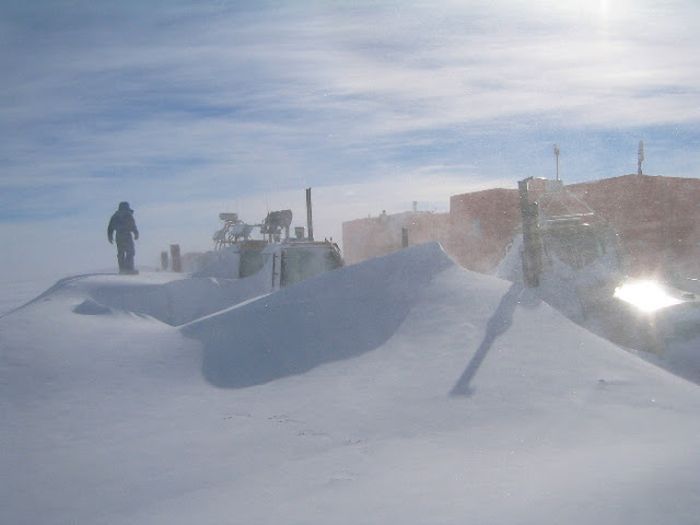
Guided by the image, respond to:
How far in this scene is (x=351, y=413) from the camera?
4.96 meters

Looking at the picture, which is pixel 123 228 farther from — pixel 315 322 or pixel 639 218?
pixel 639 218

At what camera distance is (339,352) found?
6.28m

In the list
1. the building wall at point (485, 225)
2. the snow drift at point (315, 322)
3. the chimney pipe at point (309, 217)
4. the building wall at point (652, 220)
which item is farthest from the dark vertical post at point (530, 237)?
the building wall at point (485, 225)

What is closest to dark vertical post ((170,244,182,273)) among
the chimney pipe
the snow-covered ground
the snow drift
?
the chimney pipe

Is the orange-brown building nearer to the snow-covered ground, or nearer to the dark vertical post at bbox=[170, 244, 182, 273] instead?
the dark vertical post at bbox=[170, 244, 182, 273]

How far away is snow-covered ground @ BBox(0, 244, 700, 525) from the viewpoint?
342 cm

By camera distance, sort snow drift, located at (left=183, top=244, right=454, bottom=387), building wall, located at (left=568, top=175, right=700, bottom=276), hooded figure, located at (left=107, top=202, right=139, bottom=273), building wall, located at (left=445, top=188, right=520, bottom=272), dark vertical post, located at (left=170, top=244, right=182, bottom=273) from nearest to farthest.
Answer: snow drift, located at (left=183, top=244, right=454, bottom=387) → hooded figure, located at (left=107, top=202, right=139, bottom=273) → building wall, located at (left=568, top=175, right=700, bottom=276) → dark vertical post, located at (left=170, top=244, right=182, bottom=273) → building wall, located at (left=445, top=188, right=520, bottom=272)

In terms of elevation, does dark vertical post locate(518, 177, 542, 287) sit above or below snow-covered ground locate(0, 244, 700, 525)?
above

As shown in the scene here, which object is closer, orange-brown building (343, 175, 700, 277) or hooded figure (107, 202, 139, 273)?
hooded figure (107, 202, 139, 273)

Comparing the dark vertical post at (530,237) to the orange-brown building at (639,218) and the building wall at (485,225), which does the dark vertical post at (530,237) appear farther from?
the building wall at (485,225)

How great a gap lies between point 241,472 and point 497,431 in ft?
6.09

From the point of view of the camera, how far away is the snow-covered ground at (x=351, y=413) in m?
3.42

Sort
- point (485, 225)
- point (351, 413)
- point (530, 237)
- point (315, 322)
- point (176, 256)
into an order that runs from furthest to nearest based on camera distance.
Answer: point (485, 225), point (176, 256), point (530, 237), point (315, 322), point (351, 413)

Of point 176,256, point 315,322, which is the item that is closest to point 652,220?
point 176,256
